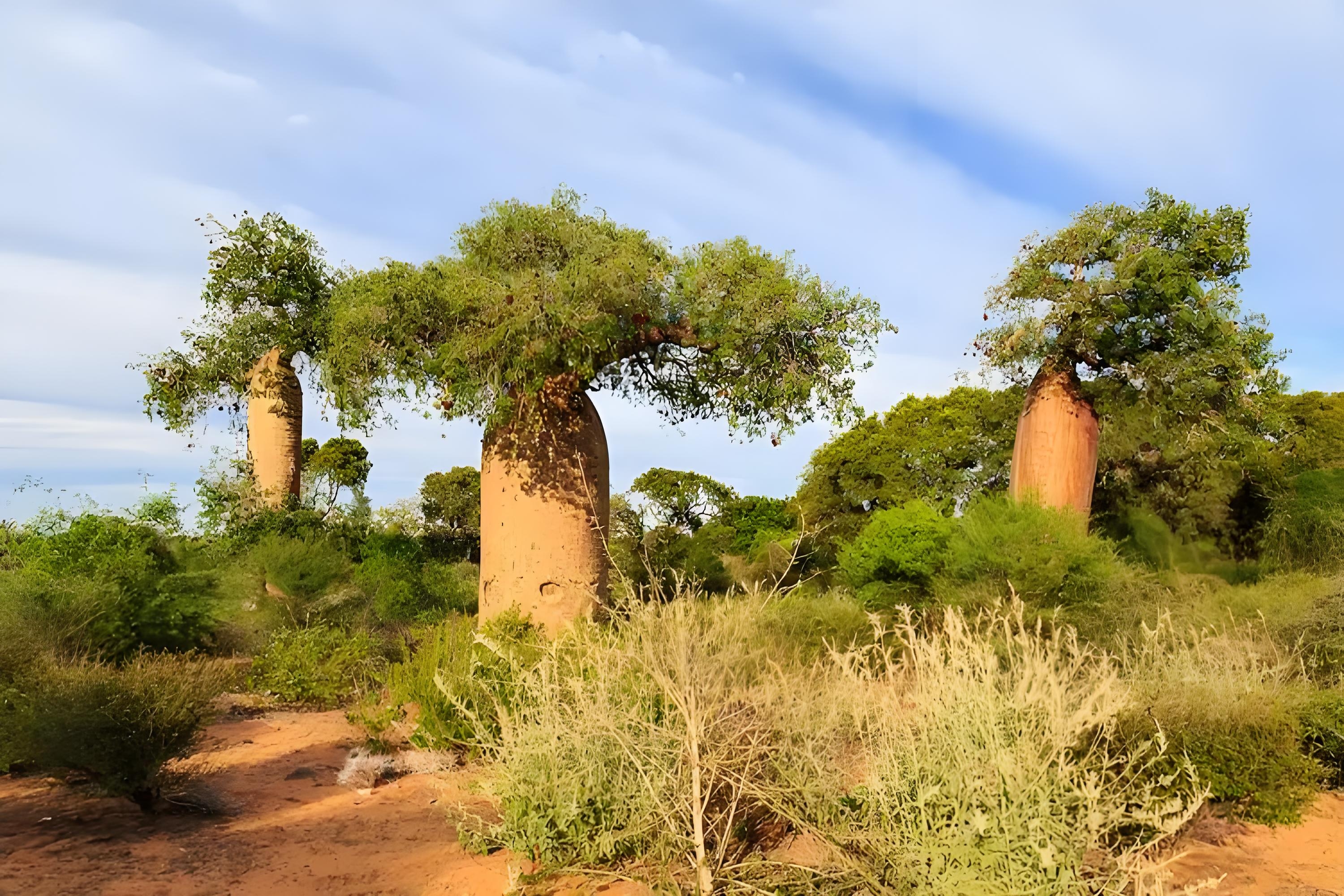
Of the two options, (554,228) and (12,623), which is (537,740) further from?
(12,623)

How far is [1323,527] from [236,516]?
15562 millimetres

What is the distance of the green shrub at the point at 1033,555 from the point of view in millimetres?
10031

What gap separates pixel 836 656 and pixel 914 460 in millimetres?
16278

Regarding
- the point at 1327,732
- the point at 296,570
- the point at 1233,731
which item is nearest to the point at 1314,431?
the point at 1327,732

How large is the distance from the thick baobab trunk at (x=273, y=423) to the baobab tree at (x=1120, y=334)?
10.4 m

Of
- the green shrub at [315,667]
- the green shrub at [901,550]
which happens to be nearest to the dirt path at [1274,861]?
the green shrub at [901,550]

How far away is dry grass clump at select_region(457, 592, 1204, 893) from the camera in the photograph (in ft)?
11.7

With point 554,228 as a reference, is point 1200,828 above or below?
below

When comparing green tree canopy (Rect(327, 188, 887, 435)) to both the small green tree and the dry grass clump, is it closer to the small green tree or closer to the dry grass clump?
the dry grass clump

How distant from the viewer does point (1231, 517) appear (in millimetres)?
17453

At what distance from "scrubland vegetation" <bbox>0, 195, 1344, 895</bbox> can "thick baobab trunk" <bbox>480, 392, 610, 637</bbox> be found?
291 mm

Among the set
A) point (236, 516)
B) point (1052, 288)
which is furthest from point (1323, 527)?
point (236, 516)

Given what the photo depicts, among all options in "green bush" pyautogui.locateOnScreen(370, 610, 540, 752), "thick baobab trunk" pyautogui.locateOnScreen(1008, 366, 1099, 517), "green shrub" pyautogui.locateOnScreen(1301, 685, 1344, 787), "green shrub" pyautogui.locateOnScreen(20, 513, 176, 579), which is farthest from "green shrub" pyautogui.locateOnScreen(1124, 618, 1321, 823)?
"green shrub" pyautogui.locateOnScreen(20, 513, 176, 579)

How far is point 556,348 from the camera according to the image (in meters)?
7.90
